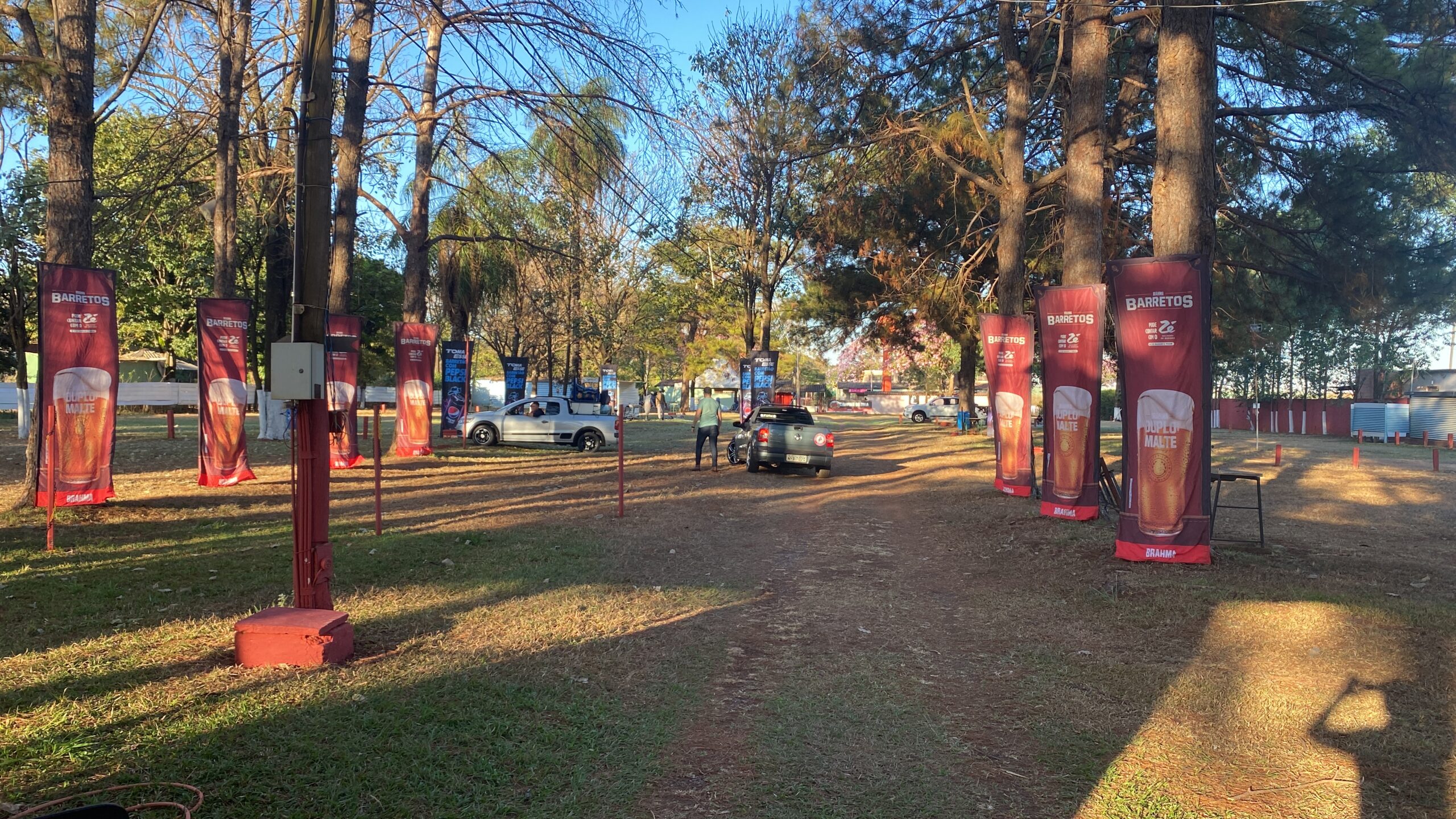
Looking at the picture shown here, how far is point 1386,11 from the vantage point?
12852 millimetres

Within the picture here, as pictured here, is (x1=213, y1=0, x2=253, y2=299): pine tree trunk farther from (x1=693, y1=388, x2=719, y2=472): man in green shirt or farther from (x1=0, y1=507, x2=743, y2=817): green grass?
(x1=693, y1=388, x2=719, y2=472): man in green shirt

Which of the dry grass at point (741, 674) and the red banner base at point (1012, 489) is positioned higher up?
the red banner base at point (1012, 489)

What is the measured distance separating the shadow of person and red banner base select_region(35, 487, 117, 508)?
1229 cm

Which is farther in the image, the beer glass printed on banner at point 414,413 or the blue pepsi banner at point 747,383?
the blue pepsi banner at point 747,383

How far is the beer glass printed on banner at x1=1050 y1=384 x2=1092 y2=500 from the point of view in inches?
435

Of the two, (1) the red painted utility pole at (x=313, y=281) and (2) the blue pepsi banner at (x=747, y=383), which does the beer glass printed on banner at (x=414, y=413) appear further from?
(1) the red painted utility pole at (x=313, y=281)

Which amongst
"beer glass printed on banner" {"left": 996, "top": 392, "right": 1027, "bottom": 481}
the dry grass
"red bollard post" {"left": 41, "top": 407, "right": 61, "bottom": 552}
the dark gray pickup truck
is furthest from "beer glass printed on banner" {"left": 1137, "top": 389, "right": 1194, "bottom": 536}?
"red bollard post" {"left": 41, "top": 407, "right": 61, "bottom": 552}

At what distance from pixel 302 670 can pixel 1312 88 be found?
52.5ft

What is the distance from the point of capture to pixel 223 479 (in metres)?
13.8

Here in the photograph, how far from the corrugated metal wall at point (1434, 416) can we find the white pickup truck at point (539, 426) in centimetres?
2973

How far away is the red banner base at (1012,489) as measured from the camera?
46.7 feet

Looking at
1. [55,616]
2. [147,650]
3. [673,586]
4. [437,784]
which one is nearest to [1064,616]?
[673,586]

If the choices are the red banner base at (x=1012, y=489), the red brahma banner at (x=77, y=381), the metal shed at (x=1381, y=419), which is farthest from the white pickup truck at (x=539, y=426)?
the metal shed at (x=1381, y=419)

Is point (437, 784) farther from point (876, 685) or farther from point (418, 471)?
point (418, 471)
